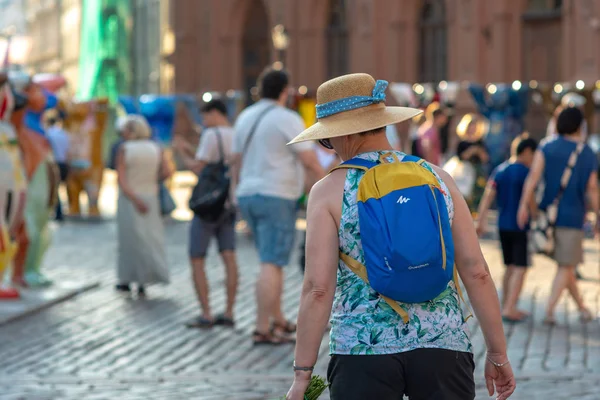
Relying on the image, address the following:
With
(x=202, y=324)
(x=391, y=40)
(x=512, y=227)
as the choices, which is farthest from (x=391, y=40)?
(x=202, y=324)

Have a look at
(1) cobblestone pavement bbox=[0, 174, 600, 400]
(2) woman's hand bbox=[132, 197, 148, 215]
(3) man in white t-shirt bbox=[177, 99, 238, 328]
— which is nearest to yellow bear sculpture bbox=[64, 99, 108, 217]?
(1) cobblestone pavement bbox=[0, 174, 600, 400]

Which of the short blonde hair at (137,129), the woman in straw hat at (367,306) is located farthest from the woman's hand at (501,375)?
the short blonde hair at (137,129)

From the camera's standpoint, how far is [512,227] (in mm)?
10492

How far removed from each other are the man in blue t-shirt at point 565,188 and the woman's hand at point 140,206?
12.2 ft

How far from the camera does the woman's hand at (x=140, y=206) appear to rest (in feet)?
40.4

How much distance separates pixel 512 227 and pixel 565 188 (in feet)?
2.17

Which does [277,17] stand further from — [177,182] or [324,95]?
[324,95]

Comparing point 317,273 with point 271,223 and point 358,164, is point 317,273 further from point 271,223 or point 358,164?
point 271,223

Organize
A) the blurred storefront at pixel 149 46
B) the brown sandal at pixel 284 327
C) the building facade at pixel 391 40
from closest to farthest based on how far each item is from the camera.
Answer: the brown sandal at pixel 284 327
the building facade at pixel 391 40
the blurred storefront at pixel 149 46

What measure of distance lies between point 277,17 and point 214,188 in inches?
1042

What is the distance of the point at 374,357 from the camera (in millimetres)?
3949

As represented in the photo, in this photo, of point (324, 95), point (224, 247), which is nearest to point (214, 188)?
point (224, 247)

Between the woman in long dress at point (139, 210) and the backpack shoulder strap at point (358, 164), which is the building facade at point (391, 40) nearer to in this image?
the woman in long dress at point (139, 210)

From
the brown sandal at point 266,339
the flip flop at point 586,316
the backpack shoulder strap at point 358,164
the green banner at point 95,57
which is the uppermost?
the green banner at point 95,57
